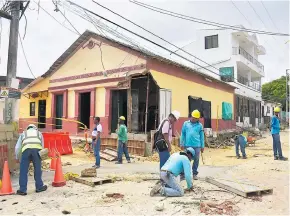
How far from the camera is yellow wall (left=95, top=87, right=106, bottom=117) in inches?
629

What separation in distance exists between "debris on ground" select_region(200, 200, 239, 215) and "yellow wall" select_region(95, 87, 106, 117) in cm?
1123

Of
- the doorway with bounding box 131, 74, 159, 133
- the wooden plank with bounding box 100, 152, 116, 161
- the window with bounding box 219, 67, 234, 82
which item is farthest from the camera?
the window with bounding box 219, 67, 234, 82

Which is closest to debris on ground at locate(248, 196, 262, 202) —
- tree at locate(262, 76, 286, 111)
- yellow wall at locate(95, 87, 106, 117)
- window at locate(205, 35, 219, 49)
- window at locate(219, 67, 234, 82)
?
yellow wall at locate(95, 87, 106, 117)

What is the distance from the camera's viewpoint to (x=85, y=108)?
18.1 meters

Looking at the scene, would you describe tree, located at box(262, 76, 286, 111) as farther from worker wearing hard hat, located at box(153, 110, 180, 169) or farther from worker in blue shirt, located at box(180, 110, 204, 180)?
worker wearing hard hat, located at box(153, 110, 180, 169)

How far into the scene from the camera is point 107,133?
15617mm

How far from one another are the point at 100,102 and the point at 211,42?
21840 mm

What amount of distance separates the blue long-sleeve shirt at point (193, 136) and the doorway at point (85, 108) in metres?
10.9

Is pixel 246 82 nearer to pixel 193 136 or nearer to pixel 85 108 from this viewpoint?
pixel 85 108

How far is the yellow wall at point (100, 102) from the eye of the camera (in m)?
16.0

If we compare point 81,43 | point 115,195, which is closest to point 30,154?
point 115,195

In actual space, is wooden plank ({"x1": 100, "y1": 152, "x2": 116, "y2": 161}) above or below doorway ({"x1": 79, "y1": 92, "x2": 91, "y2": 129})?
below

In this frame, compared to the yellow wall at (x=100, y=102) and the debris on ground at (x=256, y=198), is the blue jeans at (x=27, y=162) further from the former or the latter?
the yellow wall at (x=100, y=102)

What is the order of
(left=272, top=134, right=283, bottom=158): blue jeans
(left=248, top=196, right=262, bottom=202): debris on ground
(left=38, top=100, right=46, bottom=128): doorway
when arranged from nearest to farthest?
1. (left=248, top=196, right=262, bottom=202): debris on ground
2. (left=272, top=134, right=283, bottom=158): blue jeans
3. (left=38, top=100, right=46, bottom=128): doorway
